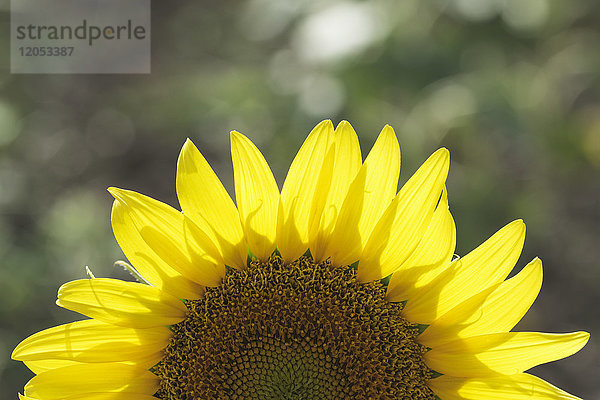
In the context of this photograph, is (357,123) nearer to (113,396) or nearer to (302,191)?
(302,191)

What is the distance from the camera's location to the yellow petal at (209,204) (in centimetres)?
187

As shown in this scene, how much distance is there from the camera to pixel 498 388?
77.5 inches

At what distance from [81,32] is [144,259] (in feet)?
11.5

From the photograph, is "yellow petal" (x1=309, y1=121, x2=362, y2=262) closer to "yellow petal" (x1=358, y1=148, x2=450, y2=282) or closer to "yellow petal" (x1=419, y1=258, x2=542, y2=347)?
"yellow petal" (x1=358, y1=148, x2=450, y2=282)

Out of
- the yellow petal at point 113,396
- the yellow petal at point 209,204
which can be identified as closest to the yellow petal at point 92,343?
the yellow petal at point 113,396

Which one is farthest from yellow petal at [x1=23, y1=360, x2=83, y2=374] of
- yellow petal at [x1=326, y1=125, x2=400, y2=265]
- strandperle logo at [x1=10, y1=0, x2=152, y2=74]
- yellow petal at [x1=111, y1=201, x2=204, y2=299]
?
strandperle logo at [x1=10, y1=0, x2=152, y2=74]

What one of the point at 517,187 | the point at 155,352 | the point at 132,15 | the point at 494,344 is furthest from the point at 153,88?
the point at 494,344

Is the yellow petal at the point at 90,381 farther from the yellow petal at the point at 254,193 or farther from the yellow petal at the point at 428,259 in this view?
the yellow petal at the point at 428,259

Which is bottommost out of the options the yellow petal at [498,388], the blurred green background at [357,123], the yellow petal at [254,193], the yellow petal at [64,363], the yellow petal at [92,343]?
the yellow petal at [498,388]

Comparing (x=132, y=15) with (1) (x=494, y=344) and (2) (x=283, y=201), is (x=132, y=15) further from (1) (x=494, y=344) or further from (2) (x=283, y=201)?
(1) (x=494, y=344)

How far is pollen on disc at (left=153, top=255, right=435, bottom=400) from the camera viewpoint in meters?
1.98

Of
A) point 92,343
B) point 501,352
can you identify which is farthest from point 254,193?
point 501,352

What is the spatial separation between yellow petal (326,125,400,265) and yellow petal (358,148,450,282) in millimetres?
29

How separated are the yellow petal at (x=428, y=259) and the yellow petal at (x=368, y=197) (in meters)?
0.16
